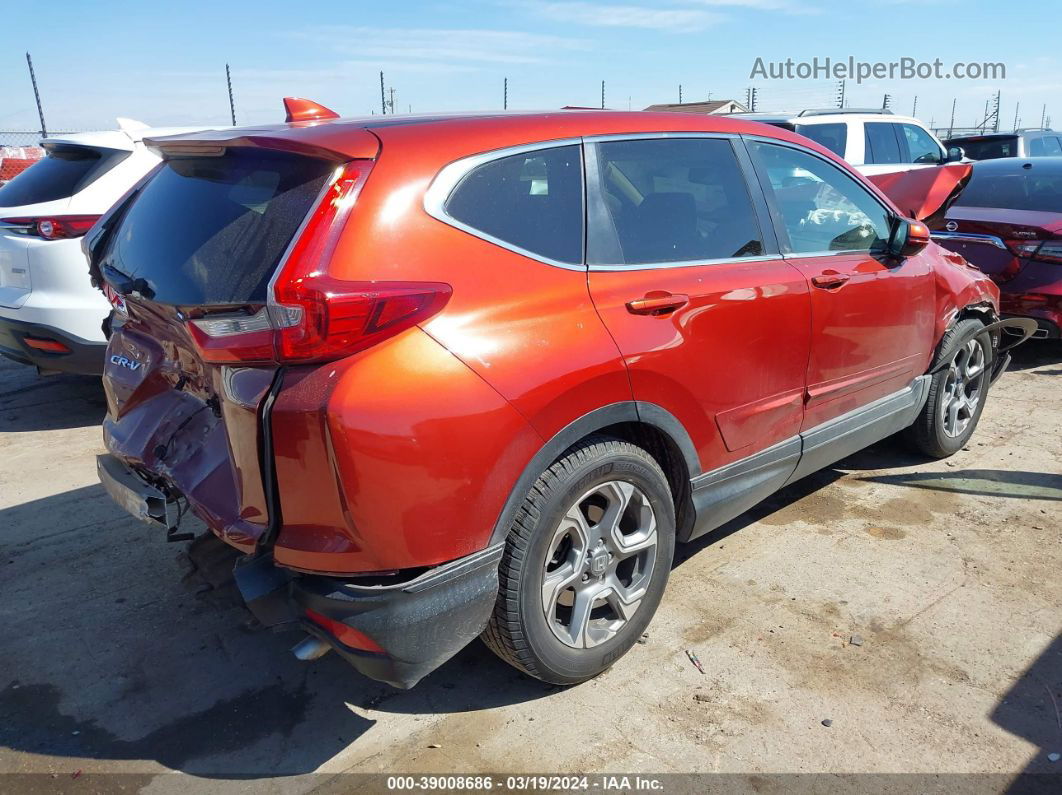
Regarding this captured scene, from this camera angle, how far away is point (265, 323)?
2.19m

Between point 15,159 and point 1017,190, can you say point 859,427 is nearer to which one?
point 1017,190

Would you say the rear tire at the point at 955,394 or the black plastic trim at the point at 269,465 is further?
the rear tire at the point at 955,394

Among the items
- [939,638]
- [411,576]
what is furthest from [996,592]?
[411,576]

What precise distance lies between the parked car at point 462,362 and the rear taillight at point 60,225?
87.8 inches

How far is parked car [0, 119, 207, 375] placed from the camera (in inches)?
202

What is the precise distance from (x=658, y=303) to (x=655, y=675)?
1310 mm

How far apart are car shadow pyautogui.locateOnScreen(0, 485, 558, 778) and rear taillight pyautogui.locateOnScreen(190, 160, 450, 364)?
1209mm

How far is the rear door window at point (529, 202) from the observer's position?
2.49 metres

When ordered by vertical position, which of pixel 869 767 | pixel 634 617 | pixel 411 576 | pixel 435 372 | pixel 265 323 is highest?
pixel 265 323

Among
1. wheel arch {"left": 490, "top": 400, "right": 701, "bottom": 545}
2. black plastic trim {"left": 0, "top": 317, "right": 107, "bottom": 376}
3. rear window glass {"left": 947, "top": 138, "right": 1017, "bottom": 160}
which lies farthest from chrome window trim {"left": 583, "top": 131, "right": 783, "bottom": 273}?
rear window glass {"left": 947, "top": 138, "right": 1017, "bottom": 160}

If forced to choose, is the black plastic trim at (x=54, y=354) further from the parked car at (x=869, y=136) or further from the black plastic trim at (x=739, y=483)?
the parked car at (x=869, y=136)

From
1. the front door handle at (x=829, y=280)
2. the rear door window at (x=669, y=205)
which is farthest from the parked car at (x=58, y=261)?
the front door handle at (x=829, y=280)

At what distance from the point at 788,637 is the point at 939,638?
564 millimetres

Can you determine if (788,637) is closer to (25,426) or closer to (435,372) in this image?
(435,372)
